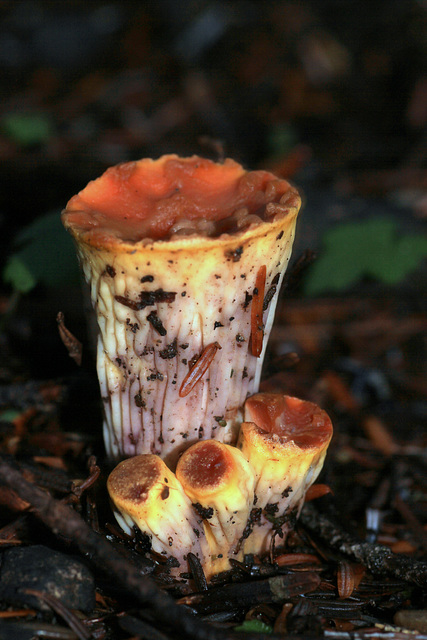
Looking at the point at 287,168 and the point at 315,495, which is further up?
the point at 287,168

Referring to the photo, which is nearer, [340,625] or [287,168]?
[340,625]

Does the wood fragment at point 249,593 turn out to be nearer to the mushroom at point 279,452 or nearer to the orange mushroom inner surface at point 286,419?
the mushroom at point 279,452

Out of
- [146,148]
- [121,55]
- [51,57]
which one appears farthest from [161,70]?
[146,148]

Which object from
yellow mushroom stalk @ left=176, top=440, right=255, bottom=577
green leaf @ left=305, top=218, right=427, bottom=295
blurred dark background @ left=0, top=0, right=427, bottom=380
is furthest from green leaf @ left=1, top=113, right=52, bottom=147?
yellow mushroom stalk @ left=176, top=440, right=255, bottom=577

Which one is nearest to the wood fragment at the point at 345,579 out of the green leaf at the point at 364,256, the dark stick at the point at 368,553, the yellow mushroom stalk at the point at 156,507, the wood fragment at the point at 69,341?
the dark stick at the point at 368,553

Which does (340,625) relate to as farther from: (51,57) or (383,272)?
(51,57)

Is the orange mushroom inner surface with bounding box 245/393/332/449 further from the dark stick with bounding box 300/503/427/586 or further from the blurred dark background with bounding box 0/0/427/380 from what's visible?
the blurred dark background with bounding box 0/0/427/380
